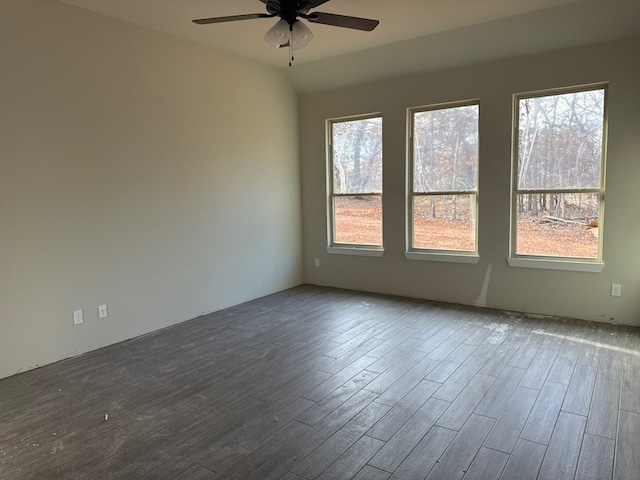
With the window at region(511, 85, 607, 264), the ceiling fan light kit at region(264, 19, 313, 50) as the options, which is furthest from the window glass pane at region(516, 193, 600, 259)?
the ceiling fan light kit at region(264, 19, 313, 50)

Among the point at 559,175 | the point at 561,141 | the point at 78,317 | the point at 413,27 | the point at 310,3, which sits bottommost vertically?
the point at 78,317

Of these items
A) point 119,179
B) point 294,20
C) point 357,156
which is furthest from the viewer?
point 357,156

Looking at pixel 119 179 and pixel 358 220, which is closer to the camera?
pixel 119 179

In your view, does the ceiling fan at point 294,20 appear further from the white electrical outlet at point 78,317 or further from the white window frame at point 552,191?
the white electrical outlet at point 78,317

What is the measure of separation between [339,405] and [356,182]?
351 cm

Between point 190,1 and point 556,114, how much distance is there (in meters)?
3.57

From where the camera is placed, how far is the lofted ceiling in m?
3.55

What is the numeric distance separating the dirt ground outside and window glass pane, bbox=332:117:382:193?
0.23m

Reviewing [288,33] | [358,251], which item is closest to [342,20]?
[288,33]

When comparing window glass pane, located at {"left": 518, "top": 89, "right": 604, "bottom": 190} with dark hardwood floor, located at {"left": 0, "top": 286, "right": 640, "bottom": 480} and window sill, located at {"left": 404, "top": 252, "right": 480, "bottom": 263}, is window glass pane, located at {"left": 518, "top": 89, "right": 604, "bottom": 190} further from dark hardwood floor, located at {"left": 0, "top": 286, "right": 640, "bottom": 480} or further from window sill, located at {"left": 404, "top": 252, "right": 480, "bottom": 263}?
dark hardwood floor, located at {"left": 0, "top": 286, "right": 640, "bottom": 480}

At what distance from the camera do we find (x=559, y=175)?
4359mm

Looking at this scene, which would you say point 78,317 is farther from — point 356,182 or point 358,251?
point 356,182

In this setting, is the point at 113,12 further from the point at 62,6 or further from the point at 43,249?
the point at 43,249

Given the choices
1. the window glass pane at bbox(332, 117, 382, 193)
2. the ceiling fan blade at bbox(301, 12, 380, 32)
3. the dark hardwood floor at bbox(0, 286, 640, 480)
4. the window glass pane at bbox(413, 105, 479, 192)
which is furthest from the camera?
the window glass pane at bbox(332, 117, 382, 193)
